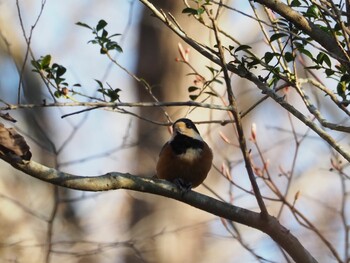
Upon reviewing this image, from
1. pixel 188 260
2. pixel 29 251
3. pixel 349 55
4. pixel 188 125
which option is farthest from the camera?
pixel 188 260

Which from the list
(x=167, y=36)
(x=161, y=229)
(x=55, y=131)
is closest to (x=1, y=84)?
(x=55, y=131)

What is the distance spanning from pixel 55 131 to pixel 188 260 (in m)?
1.58

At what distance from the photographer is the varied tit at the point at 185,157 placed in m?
3.37

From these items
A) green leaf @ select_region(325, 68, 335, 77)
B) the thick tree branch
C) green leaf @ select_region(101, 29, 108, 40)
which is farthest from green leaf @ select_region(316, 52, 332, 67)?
green leaf @ select_region(101, 29, 108, 40)

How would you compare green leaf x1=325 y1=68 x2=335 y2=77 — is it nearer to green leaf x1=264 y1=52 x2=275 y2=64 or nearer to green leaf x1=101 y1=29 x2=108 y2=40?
green leaf x1=264 y1=52 x2=275 y2=64

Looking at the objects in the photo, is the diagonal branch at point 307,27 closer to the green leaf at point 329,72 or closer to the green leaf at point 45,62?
the green leaf at point 329,72

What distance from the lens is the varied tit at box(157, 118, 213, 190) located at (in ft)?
11.1

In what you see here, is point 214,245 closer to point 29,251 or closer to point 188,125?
point 29,251

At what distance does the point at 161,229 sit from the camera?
17.6ft

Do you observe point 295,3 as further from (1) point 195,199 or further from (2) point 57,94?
(2) point 57,94

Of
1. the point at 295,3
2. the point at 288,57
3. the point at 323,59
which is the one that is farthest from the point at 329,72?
the point at 295,3

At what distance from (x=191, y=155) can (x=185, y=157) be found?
1.3 inches

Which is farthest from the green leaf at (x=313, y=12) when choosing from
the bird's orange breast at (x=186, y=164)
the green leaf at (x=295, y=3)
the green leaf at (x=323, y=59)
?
the bird's orange breast at (x=186, y=164)

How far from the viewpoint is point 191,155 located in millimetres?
3428
